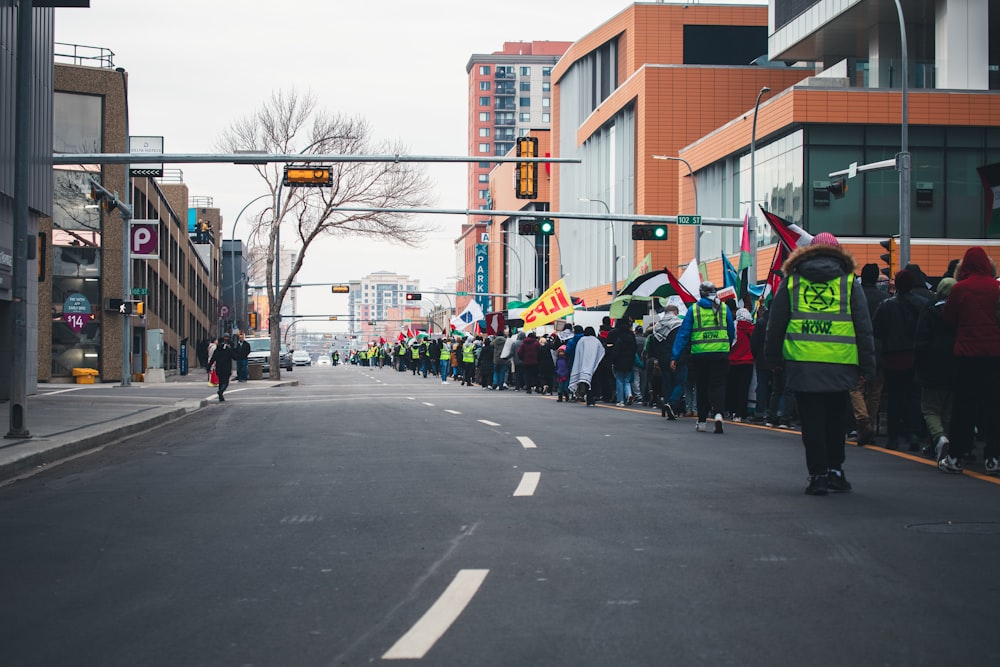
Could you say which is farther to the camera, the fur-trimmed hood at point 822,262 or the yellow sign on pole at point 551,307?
the yellow sign on pole at point 551,307

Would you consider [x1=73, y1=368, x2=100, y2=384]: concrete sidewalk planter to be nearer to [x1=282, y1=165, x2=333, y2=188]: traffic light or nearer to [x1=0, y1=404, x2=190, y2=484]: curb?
[x1=282, y1=165, x2=333, y2=188]: traffic light

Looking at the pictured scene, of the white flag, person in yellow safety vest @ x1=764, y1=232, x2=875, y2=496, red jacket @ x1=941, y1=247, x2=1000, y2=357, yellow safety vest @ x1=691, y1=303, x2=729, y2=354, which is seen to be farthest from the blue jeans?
the white flag

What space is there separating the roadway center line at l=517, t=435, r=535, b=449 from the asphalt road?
1.23 m

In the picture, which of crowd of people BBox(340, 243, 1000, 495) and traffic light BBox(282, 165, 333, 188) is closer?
crowd of people BBox(340, 243, 1000, 495)

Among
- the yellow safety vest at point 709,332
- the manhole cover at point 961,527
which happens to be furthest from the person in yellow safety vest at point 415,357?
the manhole cover at point 961,527

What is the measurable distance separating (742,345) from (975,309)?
7908mm

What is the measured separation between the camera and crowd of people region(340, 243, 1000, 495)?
8.71 m

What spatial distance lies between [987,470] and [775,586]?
5.25 m

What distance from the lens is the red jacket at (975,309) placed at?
32.9 ft

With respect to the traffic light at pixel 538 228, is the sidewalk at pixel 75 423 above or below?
below

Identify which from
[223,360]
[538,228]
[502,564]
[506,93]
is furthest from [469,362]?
[506,93]

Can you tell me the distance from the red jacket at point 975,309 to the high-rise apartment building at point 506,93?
180 meters

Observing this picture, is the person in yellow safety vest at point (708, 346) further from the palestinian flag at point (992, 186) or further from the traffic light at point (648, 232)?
the traffic light at point (648, 232)

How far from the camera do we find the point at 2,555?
6832mm
